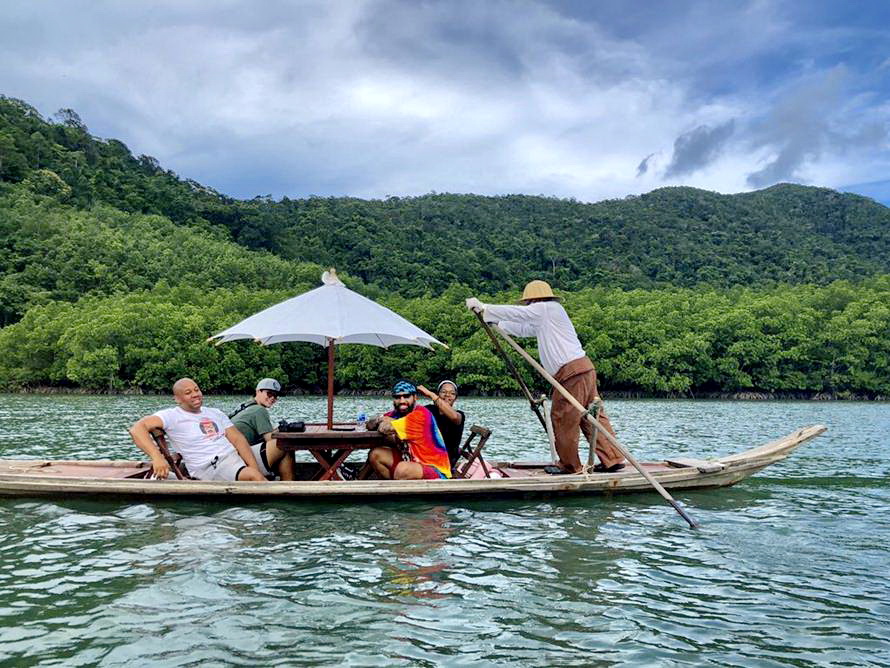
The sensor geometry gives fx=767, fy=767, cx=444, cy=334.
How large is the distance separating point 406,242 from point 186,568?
113m

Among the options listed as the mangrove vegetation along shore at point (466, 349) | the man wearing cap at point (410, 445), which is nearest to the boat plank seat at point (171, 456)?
the man wearing cap at point (410, 445)

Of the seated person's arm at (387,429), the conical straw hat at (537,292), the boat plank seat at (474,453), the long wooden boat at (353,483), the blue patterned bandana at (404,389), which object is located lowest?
the long wooden boat at (353,483)

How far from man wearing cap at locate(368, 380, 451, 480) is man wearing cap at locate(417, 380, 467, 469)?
16cm

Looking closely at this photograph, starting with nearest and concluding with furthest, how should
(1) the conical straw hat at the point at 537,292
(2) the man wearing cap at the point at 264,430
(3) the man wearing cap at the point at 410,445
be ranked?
1. (3) the man wearing cap at the point at 410,445
2. (2) the man wearing cap at the point at 264,430
3. (1) the conical straw hat at the point at 537,292

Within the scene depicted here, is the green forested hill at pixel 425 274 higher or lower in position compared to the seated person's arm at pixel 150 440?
higher

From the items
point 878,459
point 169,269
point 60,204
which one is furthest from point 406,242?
point 878,459

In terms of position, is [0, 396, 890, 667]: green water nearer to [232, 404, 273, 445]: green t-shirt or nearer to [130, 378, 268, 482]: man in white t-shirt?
[130, 378, 268, 482]: man in white t-shirt

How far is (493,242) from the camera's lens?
393ft

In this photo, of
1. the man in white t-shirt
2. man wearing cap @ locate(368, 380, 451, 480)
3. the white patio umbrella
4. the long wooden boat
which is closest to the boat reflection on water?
the long wooden boat

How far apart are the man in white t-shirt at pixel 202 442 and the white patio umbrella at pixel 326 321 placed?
3.29 ft

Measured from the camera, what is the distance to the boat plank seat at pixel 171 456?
9641 mm

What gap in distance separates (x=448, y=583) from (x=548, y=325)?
509cm

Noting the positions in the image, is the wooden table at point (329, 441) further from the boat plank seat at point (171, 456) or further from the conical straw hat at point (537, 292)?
the conical straw hat at point (537, 292)

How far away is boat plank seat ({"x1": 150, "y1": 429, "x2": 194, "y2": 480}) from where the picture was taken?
9.64m
